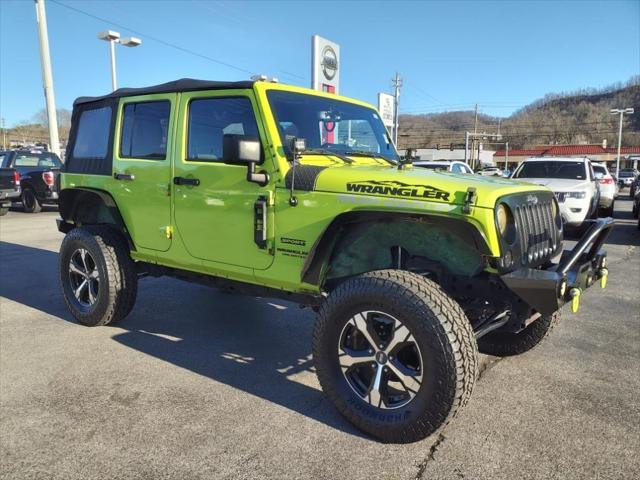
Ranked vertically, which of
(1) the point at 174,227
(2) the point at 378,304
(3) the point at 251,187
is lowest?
(2) the point at 378,304

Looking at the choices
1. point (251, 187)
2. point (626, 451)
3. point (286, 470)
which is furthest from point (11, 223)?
point (626, 451)

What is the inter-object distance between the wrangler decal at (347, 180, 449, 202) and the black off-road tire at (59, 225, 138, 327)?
258 cm

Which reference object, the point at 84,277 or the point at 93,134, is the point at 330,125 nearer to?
the point at 93,134

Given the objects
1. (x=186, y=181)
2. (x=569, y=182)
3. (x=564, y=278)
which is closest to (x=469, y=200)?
(x=564, y=278)

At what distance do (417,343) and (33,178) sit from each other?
16239mm

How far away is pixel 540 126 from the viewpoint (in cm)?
9712

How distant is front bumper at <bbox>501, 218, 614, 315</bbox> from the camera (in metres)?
2.58

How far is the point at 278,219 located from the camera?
10.9ft

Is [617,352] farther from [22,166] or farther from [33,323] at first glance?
[22,166]

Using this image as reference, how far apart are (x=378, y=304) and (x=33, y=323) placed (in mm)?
3742

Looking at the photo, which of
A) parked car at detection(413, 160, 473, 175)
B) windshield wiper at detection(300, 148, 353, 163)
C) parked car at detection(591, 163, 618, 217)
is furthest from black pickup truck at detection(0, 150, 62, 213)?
parked car at detection(591, 163, 618, 217)

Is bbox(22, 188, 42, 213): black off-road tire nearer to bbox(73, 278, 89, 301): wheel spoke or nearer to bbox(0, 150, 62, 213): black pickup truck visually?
bbox(0, 150, 62, 213): black pickup truck

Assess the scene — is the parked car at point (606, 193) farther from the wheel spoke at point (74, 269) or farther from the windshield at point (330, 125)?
the wheel spoke at point (74, 269)

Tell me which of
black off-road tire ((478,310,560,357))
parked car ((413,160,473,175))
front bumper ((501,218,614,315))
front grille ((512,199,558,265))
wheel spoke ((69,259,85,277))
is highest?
parked car ((413,160,473,175))
